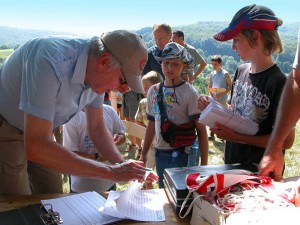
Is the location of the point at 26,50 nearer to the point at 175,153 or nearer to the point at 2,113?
the point at 2,113

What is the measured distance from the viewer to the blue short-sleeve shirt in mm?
1194

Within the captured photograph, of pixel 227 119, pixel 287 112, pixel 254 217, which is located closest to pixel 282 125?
pixel 287 112

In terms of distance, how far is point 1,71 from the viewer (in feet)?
5.10

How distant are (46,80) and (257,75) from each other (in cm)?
113

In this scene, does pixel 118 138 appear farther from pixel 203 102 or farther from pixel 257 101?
pixel 257 101

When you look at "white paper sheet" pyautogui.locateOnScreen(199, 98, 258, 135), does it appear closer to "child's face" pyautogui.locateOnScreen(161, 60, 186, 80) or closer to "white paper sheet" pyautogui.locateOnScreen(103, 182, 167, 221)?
"white paper sheet" pyautogui.locateOnScreen(103, 182, 167, 221)

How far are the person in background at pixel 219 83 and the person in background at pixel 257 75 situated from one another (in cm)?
404

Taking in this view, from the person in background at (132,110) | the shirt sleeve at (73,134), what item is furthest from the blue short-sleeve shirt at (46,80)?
the person in background at (132,110)

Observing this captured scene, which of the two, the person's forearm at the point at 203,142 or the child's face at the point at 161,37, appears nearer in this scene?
the person's forearm at the point at 203,142

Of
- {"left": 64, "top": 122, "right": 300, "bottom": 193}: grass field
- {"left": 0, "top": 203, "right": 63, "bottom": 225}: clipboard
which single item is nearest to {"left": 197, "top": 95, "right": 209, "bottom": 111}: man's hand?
{"left": 0, "top": 203, "right": 63, "bottom": 225}: clipboard

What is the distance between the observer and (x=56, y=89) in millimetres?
1249

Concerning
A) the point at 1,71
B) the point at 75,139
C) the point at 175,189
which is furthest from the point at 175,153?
the point at 1,71

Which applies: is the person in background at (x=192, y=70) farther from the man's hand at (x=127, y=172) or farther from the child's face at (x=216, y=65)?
the man's hand at (x=127, y=172)

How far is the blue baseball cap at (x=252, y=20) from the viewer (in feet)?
5.53
